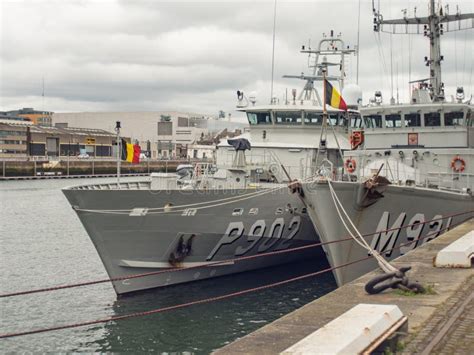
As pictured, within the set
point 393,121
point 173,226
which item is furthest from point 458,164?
point 173,226

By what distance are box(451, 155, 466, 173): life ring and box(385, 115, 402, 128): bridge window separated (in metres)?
2.31

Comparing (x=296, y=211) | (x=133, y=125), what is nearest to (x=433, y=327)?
(x=296, y=211)

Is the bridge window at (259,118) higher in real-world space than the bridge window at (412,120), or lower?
higher

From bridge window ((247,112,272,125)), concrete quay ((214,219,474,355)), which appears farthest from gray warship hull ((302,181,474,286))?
bridge window ((247,112,272,125))

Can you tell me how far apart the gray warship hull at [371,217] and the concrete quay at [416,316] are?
4.62m

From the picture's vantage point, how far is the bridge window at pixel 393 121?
2134cm

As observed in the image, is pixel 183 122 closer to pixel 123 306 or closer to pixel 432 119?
pixel 432 119

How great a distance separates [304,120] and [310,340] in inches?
768

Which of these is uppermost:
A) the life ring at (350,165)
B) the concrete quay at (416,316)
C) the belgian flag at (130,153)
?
the belgian flag at (130,153)

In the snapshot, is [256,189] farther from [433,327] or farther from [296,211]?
[433,327]

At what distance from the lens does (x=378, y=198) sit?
16812 mm

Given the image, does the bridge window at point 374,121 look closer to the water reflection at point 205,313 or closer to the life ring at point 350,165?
the life ring at point 350,165

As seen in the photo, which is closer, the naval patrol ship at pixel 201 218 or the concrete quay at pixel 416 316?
the concrete quay at pixel 416 316

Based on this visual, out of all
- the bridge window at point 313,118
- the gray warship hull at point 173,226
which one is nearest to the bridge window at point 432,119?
the gray warship hull at point 173,226
